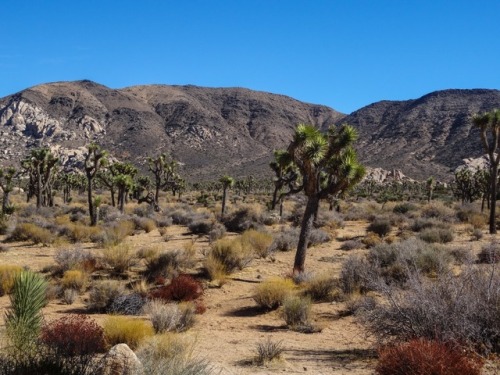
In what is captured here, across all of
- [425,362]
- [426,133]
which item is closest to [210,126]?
[426,133]

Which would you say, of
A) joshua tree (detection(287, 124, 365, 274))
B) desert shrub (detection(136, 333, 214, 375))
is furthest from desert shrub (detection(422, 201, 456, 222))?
desert shrub (detection(136, 333, 214, 375))

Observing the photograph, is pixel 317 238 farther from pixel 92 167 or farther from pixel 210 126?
pixel 210 126

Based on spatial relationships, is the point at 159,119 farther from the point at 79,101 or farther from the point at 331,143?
the point at 331,143

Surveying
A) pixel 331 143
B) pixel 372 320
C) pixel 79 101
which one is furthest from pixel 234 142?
pixel 372 320

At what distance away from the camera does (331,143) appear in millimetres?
16156

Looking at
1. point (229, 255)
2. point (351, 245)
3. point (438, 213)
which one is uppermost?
point (438, 213)

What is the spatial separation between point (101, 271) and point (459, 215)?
2334 centimetres

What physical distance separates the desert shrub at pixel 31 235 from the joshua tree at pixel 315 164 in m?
13.1

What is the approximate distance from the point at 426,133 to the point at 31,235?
111m

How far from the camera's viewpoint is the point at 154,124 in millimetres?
138500

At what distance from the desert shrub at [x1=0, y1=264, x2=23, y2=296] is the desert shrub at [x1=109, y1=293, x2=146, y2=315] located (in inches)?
136

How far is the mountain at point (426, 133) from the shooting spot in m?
102

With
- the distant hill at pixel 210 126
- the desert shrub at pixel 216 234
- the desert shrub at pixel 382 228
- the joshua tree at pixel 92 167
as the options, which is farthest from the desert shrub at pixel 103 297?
the distant hill at pixel 210 126

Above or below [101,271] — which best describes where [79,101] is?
above
